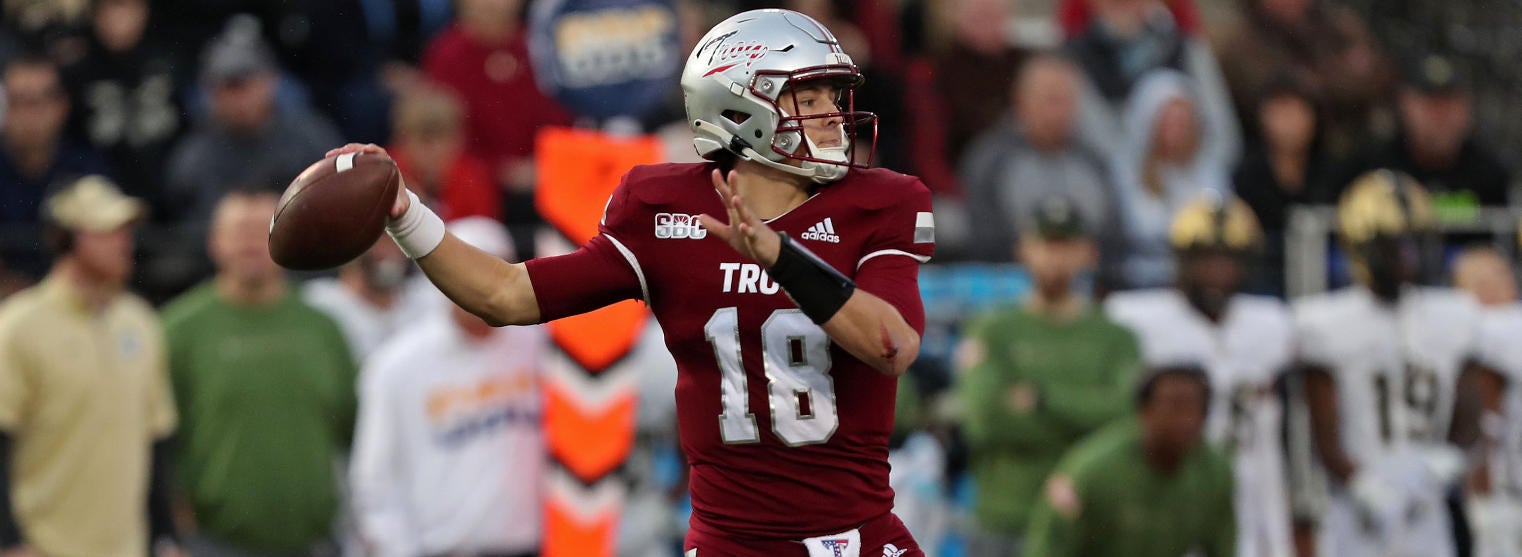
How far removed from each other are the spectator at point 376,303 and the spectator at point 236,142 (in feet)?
1.93

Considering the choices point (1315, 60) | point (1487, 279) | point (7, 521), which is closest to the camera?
point (7, 521)

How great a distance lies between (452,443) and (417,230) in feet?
12.4

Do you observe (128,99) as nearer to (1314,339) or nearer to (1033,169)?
(1033,169)

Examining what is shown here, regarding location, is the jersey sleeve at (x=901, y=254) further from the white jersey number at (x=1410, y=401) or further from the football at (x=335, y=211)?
the white jersey number at (x=1410, y=401)

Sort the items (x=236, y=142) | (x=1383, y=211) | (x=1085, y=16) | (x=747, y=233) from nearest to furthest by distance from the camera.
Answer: (x=747, y=233) → (x=236, y=142) → (x=1383, y=211) → (x=1085, y=16)

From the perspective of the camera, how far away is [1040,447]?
8.55 m

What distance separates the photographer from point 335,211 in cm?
427

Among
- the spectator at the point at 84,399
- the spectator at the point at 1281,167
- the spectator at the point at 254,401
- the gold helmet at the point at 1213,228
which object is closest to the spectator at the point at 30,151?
the spectator at the point at 84,399

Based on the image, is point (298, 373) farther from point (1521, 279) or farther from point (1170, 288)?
point (1521, 279)

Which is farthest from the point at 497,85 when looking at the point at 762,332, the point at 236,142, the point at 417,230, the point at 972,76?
the point at 762,332

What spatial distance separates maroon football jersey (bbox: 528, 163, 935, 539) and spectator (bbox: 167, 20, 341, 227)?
4869mm

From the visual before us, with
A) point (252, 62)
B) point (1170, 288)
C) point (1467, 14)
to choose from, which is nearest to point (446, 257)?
point (252, 62)

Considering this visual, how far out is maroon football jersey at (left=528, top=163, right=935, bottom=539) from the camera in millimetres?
4410

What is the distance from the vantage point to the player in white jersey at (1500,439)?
9.32 meters
